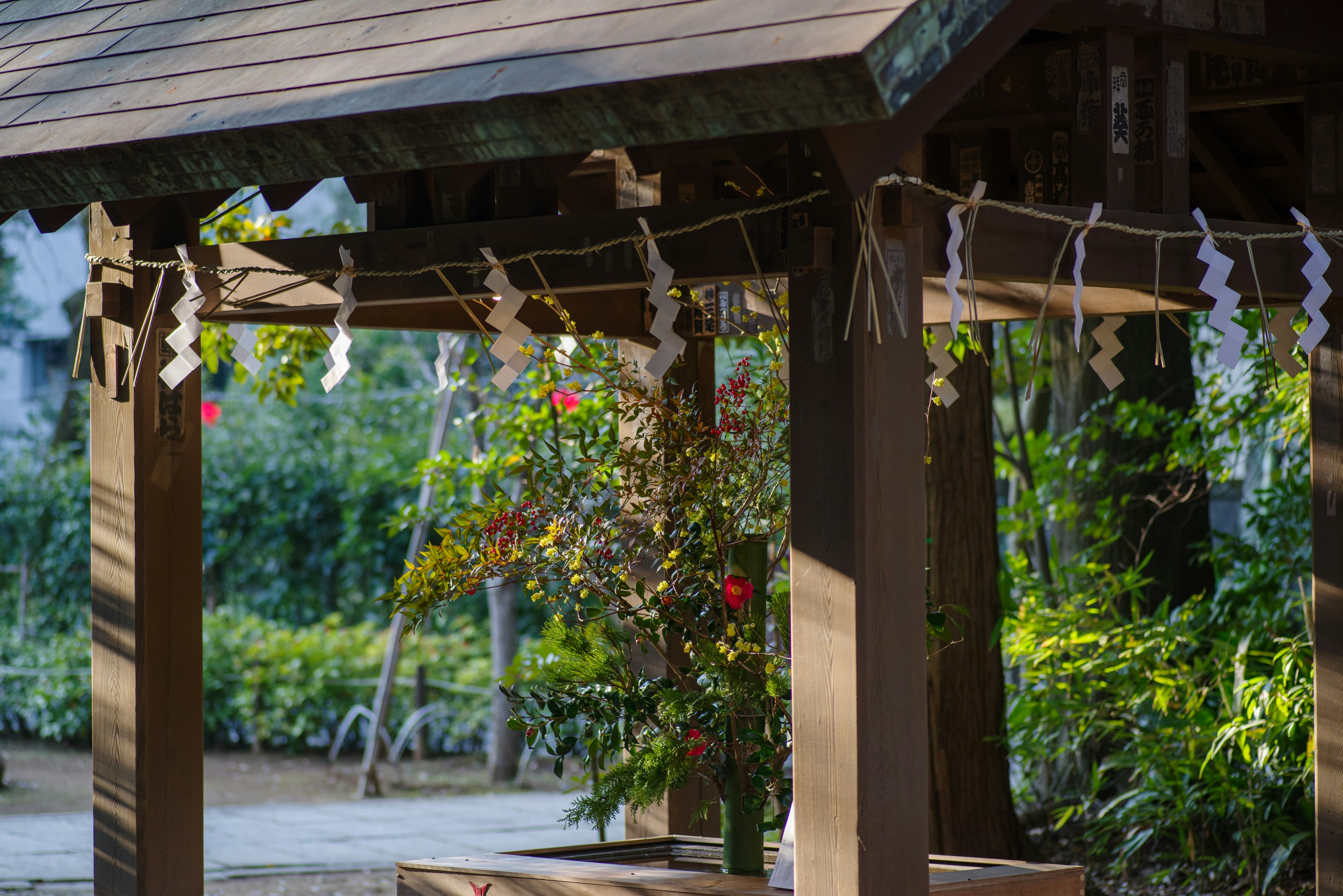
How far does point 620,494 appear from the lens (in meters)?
3.97

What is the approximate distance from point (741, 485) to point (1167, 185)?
1333 millimetres

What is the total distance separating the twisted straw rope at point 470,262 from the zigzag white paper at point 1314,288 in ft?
4.67

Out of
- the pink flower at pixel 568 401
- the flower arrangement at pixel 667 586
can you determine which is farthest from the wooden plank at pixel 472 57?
the pink flower at pixel 568 401

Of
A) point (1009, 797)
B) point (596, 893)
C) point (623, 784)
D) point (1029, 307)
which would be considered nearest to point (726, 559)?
point (623, 784)

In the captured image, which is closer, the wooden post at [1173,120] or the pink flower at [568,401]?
the wooden post at [1173,120]

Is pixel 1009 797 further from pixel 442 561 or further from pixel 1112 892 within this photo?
pixel 442 561

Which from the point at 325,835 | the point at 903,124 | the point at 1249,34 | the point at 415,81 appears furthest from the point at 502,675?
the point at 903,124

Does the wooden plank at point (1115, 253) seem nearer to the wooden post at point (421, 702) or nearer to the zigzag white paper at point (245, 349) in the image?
the zigzag white paper at point (245, 349)

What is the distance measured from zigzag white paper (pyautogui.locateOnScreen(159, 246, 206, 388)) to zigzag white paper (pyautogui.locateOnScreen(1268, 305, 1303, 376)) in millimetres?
2907

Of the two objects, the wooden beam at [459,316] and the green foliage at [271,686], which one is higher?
the wooden beam at [459,316]

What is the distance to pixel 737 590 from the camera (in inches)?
143

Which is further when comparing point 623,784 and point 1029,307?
point 1029,307

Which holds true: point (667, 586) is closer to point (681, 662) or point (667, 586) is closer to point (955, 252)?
point (681, 662)

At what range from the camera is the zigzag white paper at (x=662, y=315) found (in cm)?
299
